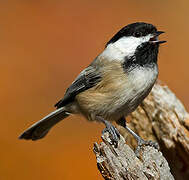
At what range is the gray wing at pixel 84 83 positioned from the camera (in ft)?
9.99

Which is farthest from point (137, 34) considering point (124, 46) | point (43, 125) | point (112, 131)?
point (43, 125)

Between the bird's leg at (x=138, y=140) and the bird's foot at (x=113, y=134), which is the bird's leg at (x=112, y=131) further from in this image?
the bird's leg at (x=138, y=140)

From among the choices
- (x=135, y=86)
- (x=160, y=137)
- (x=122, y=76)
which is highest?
(x=122, y=76)

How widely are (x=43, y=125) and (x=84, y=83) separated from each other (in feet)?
1.77

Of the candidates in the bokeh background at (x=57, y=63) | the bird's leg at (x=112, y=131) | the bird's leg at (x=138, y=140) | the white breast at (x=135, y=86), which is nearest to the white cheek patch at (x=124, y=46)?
the white breast at (x=135, y=86)

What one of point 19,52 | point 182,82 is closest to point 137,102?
point 182,82

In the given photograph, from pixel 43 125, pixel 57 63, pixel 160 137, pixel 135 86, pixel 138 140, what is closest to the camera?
pixel 135 86

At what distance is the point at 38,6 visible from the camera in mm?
7059

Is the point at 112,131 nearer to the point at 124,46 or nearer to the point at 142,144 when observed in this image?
the point at 142,144

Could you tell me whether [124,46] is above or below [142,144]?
above

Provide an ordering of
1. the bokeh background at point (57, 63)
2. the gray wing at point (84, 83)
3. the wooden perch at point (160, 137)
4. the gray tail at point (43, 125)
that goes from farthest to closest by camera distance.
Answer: the bokeh background at point (57, 63) < the gray tail at point (43, 125) < the gray wing at point (84, 83) < the wooden perch at point (160, 137)

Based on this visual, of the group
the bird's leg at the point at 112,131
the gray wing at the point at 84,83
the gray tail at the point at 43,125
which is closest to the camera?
the bird's leg at the point at 112,131

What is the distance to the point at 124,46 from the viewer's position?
286 centimetres

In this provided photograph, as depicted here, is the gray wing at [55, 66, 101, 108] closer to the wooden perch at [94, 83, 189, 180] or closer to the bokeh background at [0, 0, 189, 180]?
the wooden perch at [94, 83, 189, 180]
